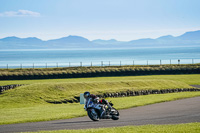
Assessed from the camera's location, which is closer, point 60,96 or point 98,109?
point 98,109

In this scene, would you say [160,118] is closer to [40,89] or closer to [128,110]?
[128,110]

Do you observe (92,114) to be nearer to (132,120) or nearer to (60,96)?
(132,120)

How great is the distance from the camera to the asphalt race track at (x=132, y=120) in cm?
1942

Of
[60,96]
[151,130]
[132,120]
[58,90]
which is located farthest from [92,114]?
[58,90]

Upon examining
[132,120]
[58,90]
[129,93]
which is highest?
[58,90]

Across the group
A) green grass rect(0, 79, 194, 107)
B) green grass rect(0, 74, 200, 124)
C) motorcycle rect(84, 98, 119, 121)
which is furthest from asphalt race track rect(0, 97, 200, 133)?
green grass rect(0, 79, 194, 107)

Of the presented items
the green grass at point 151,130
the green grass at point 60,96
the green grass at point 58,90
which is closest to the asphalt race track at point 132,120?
the green grass at point 151,130

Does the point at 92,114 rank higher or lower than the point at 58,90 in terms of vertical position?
higher

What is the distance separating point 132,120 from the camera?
21.7 meters

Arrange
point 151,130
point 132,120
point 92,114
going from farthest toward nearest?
1. point 132,120
2. point 92,114
3. point 151,130

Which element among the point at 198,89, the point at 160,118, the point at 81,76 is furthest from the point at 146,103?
the point at 81,76

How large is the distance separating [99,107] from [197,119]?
754 centimetres

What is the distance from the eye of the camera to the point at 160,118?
2230cm

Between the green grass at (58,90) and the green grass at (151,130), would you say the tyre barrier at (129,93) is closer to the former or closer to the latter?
the green grass at (58,90)
